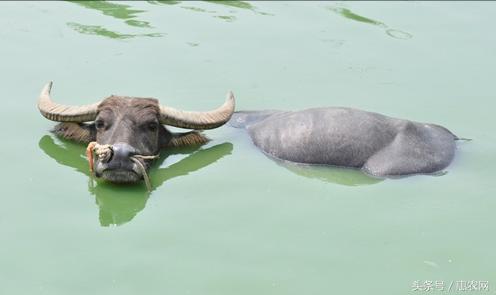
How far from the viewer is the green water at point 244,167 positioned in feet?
14.5

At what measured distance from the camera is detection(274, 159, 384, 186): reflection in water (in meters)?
5.50

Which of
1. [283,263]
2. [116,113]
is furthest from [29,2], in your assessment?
[283,263]

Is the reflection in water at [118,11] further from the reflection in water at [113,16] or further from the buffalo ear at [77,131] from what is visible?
the buffalo ear at [77,131]

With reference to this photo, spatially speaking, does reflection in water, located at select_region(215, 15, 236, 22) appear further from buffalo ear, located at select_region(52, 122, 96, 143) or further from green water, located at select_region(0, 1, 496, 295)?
buffalo ear, located at select_region(52, 122, 96, 143)


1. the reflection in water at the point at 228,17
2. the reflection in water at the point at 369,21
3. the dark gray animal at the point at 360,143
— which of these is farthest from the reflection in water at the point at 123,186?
the reflection in water at the point at 369,21

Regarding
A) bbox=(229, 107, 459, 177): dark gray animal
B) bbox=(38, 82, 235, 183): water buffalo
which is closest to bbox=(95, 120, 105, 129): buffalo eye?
bbox=(38, 82, 235, 183): water buffalo

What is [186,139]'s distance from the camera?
19.7 ft

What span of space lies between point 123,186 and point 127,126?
0.43 metres

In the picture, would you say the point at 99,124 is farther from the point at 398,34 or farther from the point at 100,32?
the point at 398,34

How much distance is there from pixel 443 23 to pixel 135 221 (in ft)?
15.9

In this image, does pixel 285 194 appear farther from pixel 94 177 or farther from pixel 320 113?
pixel 94 177

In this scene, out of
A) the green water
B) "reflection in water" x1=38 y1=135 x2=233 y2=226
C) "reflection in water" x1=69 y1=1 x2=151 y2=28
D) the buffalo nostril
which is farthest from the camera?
"reflection in water" x1=69 y1=1 x2=151 y2=28

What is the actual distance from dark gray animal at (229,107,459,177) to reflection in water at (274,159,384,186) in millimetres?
41

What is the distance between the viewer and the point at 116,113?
18.4 ft
